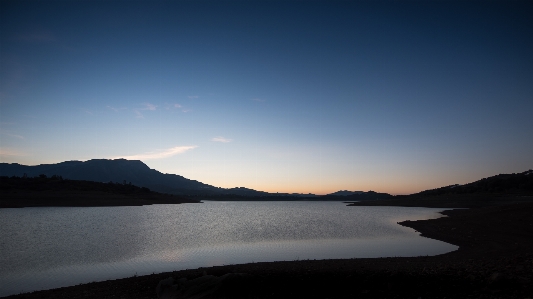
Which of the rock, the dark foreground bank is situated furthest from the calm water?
the rock

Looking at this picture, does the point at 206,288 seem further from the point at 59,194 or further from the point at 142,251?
the point at 59,194

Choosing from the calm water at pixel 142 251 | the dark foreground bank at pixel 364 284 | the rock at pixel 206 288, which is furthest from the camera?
the calm water at pixel 142 251

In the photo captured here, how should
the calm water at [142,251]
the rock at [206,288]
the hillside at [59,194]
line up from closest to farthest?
1. the rock at [206,288]
2. the calm water at [142,251]
3. the hillside at [59,194]

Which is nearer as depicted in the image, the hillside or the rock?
the rock

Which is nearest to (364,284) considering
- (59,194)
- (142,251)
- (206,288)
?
(206,288)

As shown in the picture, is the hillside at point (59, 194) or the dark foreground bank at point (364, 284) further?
the hillside at point (59, 194)

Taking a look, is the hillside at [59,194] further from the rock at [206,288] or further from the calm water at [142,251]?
the rock at [206,288]

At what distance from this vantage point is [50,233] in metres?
29.2

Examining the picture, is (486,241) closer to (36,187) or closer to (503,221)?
(503,221)

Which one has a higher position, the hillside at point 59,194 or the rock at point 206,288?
the hillside at point 59,194

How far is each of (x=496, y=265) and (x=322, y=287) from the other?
7258 millimetres

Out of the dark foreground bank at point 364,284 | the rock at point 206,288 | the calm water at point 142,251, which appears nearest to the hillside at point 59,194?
the calm water at point 142,251

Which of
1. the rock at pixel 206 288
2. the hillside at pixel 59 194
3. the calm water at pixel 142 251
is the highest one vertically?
the hillside at pixel 59 194

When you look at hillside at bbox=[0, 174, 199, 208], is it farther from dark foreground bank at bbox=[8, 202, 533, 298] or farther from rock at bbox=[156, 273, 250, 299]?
rock at bbox=[156, 273, 250, 299]
